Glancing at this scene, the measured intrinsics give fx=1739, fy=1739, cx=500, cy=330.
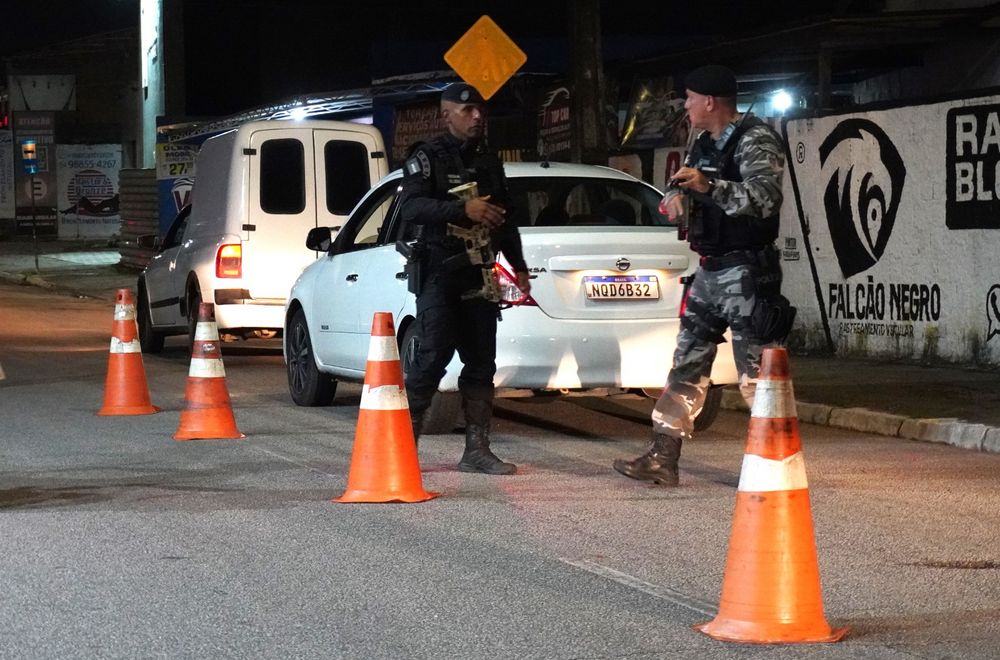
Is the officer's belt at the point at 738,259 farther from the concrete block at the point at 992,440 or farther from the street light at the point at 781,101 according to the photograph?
the street light at the point at 781,101

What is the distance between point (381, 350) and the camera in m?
8.06

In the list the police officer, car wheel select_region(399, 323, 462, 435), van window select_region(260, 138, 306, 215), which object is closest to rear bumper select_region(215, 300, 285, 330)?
van window select_region(260, 138, 306, 215)

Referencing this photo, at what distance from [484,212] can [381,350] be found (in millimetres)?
903

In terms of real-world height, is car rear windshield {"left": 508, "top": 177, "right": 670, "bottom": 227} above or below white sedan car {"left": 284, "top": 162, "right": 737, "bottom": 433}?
above

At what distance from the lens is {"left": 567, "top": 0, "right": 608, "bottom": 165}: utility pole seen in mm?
16812

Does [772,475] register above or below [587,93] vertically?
below

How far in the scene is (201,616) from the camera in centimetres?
577

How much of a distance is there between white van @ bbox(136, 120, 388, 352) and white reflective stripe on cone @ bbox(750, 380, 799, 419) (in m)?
10.4

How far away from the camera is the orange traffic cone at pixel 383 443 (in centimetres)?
795

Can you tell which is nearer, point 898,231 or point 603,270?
point 603,270

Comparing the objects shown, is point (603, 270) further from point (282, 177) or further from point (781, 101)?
point (781, 101)

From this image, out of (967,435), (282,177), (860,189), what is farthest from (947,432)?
(282,177)

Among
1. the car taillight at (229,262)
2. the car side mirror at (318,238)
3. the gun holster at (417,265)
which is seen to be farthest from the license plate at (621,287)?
the car taillight at (229,262)

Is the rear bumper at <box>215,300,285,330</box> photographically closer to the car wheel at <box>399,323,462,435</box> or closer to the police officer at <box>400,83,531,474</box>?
the car wheel at <box>399,323,462,435</box>
